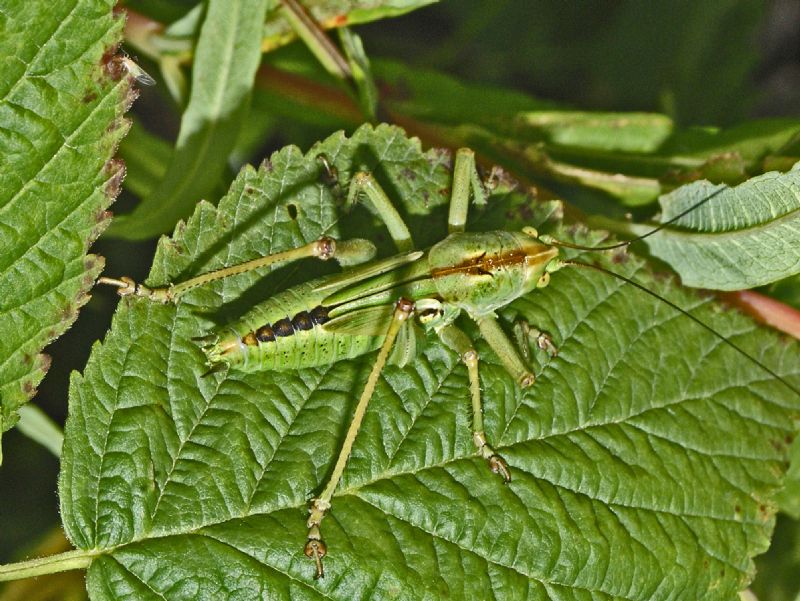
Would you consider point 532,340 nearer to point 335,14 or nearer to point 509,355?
point 509,355

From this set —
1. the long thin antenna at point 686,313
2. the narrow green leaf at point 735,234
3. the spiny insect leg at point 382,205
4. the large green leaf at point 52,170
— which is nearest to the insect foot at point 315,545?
the large green leaf at point 52,170

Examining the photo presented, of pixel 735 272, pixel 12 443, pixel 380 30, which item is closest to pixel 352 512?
pixel 735 272

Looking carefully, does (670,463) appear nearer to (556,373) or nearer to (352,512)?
(556,373)

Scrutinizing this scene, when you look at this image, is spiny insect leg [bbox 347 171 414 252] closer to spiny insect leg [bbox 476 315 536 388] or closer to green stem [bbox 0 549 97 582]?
spiny insect leg [bbox 476 315 536 388]

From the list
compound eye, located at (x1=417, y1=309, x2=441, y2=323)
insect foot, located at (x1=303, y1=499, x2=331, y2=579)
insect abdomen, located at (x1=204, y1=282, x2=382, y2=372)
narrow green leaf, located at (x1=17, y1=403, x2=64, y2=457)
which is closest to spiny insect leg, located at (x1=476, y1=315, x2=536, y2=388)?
compound eye, located at (x1=417, y1=309, x2=441, y2=323)

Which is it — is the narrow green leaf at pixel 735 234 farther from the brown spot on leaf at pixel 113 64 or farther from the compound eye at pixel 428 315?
A: the brown spot on leaf at pixel 113 64

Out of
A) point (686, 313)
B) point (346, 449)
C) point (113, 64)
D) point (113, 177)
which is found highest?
point (686, 313)

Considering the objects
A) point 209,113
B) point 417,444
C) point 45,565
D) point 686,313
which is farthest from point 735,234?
point 45,565
